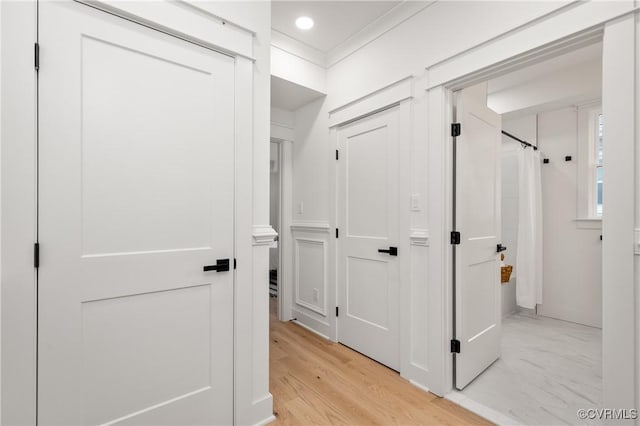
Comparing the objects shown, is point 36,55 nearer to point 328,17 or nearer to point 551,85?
point 328,17

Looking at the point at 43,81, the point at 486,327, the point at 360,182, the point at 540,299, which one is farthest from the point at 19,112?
the point at 540,299

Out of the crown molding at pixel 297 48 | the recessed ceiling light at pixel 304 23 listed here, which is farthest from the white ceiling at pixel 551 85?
the recessed ceiling light at pixel 304 23

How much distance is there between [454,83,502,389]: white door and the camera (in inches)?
81.0

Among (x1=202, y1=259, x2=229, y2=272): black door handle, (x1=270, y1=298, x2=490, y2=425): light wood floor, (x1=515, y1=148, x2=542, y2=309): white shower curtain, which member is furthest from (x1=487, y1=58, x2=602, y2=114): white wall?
(x1=202, y1=259, x2=229, y2=272): black door handle

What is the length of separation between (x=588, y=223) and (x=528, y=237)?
0.61 metres

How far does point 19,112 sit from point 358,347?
2.62 metres

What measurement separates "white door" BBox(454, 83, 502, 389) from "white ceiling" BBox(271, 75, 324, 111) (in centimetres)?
144

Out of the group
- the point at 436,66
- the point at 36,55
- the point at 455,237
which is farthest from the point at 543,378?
the point at 36,55

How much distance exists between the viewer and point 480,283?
228cm

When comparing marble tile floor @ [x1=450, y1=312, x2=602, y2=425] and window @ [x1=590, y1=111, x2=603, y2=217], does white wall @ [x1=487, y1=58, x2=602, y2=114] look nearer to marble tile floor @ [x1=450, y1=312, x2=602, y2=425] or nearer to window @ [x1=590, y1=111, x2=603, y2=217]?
window @ [x1=590, y1=111, x2=603, y2=217]

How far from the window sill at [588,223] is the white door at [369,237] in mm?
2434

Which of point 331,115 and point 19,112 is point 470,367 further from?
point 19,112

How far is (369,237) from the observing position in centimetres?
260

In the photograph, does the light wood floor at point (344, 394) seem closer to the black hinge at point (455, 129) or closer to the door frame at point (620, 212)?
the door frame at point (620, 212)
